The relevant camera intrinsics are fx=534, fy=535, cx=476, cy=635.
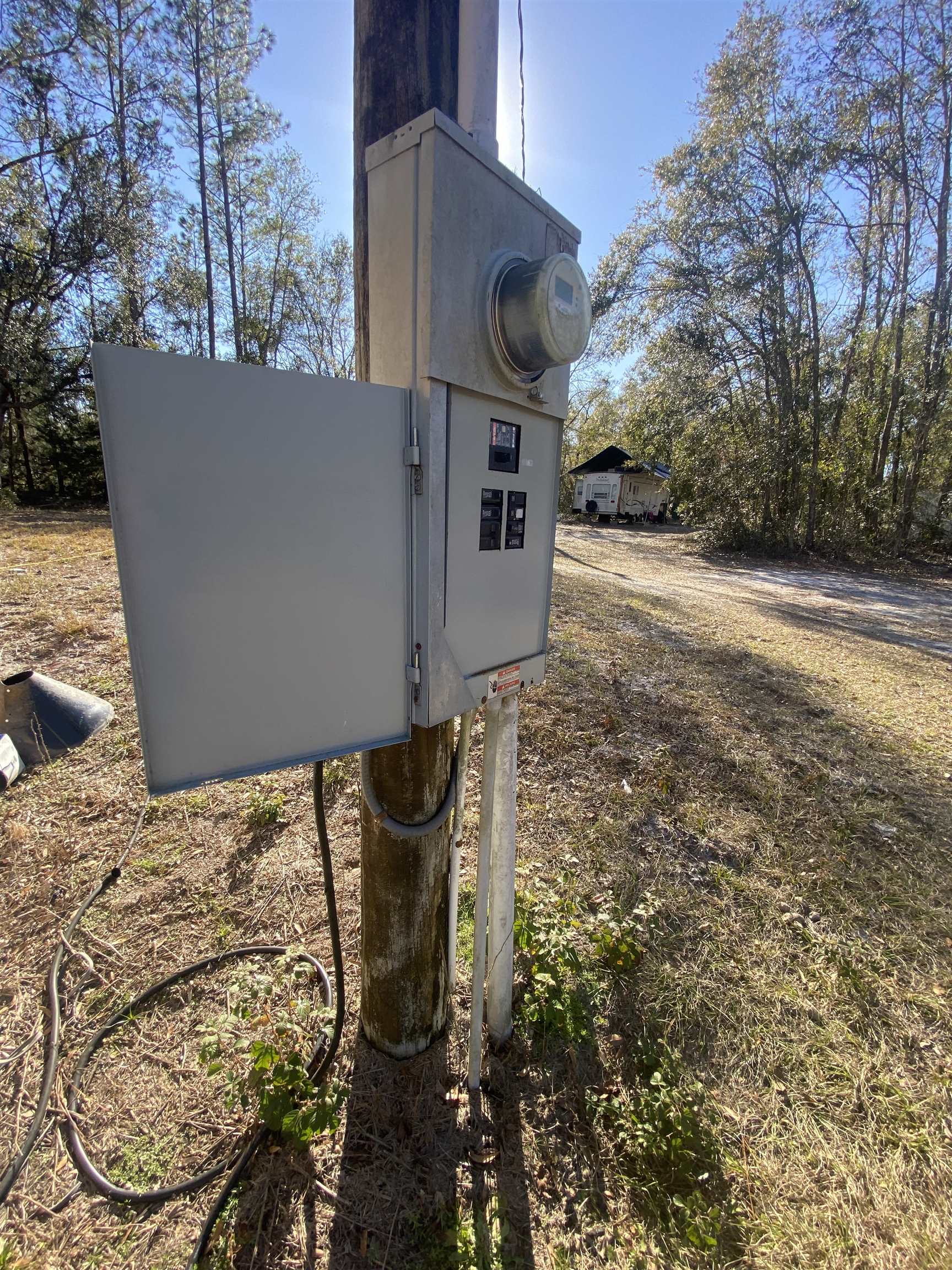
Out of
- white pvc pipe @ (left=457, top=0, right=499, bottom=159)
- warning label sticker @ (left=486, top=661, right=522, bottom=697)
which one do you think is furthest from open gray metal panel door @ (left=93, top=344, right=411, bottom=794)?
white pvc pipe @ (left=457, top=0, right=499, bottom=159)

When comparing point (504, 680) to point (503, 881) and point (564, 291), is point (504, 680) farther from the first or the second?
point (564, 291)

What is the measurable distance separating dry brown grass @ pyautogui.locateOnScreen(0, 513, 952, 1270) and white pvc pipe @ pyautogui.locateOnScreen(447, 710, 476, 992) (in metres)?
0.31

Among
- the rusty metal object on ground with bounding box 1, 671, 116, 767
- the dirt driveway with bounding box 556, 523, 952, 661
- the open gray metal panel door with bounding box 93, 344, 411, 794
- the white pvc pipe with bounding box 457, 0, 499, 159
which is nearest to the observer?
the open gray metal panel door with bounding box 93, 344, 411, 794

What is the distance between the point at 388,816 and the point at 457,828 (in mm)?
239

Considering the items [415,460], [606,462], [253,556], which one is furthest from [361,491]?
[606,462]

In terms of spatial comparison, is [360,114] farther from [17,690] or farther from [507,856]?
[17,690]

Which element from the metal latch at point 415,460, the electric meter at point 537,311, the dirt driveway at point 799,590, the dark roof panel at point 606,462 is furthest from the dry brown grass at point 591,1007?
the dark roof panel at point 606,462

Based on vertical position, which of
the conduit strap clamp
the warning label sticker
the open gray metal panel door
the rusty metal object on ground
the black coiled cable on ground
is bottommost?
the black coiled cable on ground

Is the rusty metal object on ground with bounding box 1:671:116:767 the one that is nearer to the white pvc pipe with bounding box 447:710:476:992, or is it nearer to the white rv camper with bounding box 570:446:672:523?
the white pvc pipe with bounding box 447:710:476:992

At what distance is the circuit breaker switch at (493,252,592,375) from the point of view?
1.01 metres

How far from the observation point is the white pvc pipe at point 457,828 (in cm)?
143

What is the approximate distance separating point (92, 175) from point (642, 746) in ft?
55.6

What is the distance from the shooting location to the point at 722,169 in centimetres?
1098

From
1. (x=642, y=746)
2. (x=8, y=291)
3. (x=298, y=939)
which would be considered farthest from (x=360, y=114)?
(x=8, y=291)
